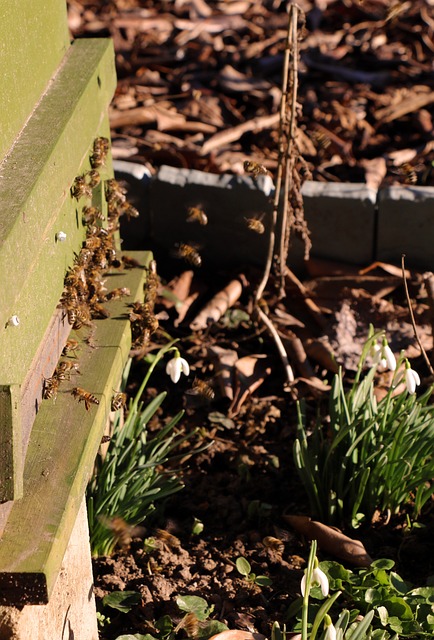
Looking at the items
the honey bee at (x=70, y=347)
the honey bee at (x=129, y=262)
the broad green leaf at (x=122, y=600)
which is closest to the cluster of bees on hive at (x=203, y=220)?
the honey bee at (x=129, y=262)

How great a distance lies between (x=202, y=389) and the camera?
11.7 feet

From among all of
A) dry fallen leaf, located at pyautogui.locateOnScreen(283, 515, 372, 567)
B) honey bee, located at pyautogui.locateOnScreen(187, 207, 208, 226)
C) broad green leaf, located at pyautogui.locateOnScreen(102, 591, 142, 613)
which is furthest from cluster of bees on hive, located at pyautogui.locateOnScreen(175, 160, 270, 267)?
broad green leaf, located at pyautogui.locateOnScreen(102, 591, 142, 613)

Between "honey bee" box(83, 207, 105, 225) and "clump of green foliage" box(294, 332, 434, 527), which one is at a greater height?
"honey bee" box(83, 207, 105, 225)

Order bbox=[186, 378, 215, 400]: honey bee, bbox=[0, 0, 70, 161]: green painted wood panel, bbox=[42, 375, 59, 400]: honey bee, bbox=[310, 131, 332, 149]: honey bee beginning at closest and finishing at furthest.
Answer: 1. bbox=[0, 0, 70, 161]: green painted wood panel
2. bbox=[42, 375, 59, 400]: honey bee
3. bbox=[186, 378, 215, 400]: honey bee
4. bbox=[310, 131, 332, 149]: honey bee

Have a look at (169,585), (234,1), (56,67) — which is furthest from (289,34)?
(234,1)

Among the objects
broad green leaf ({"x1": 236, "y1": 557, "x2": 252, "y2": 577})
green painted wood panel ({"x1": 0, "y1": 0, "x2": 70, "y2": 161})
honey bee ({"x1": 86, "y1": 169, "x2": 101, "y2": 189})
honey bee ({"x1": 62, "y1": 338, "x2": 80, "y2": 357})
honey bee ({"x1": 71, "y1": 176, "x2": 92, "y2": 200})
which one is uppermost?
green painted wood panel ({"x1": 0, "y1": 0, "x2": 70, "y2": 161})

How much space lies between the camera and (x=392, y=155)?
191 inches

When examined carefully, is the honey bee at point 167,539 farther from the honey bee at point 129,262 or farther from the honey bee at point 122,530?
the honey bee at point 129,262

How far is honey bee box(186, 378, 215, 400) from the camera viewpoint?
3.56 m

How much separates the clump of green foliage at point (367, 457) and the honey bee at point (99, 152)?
1.10 metres

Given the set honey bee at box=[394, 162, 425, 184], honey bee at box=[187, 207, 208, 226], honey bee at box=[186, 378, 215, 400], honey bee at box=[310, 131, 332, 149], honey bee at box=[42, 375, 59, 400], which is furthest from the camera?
honey bee at box=[310, 131, 332, 149]

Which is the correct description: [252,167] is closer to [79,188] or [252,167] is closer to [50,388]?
[79,188]

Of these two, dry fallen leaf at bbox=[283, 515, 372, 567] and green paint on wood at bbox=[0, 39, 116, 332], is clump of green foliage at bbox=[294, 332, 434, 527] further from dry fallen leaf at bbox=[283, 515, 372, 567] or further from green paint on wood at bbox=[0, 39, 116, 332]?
green paint on wood at bbox=[0, 39, 116, 332]

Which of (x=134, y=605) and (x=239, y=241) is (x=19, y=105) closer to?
(x=134, y=605)
